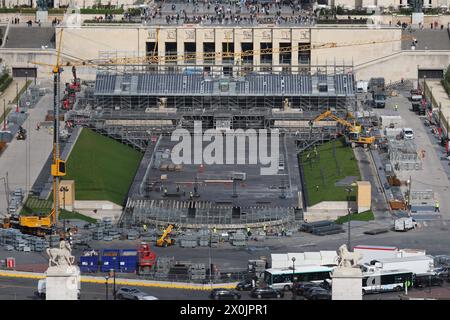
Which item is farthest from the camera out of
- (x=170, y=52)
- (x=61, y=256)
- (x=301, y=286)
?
(x=170, y=52)

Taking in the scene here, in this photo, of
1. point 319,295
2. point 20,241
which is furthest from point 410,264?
point 20,241

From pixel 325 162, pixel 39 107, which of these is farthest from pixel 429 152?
pixel 39 107

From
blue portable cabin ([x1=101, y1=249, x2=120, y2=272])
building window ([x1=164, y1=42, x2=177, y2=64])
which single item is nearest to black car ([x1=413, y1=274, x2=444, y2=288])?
blue portable cabin ([x1=101, y1=249, x2=120, y2=272])

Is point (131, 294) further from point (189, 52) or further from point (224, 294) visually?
point (189, 52)

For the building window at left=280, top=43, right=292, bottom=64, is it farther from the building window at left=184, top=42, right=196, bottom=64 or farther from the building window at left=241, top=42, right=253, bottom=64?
the building window at left=184, top=42, right=196, bottom=64

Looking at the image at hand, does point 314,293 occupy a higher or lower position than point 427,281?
lower

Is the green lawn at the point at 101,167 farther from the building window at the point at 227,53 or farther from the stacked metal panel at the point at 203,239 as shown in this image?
the building window at the point at 227,53
